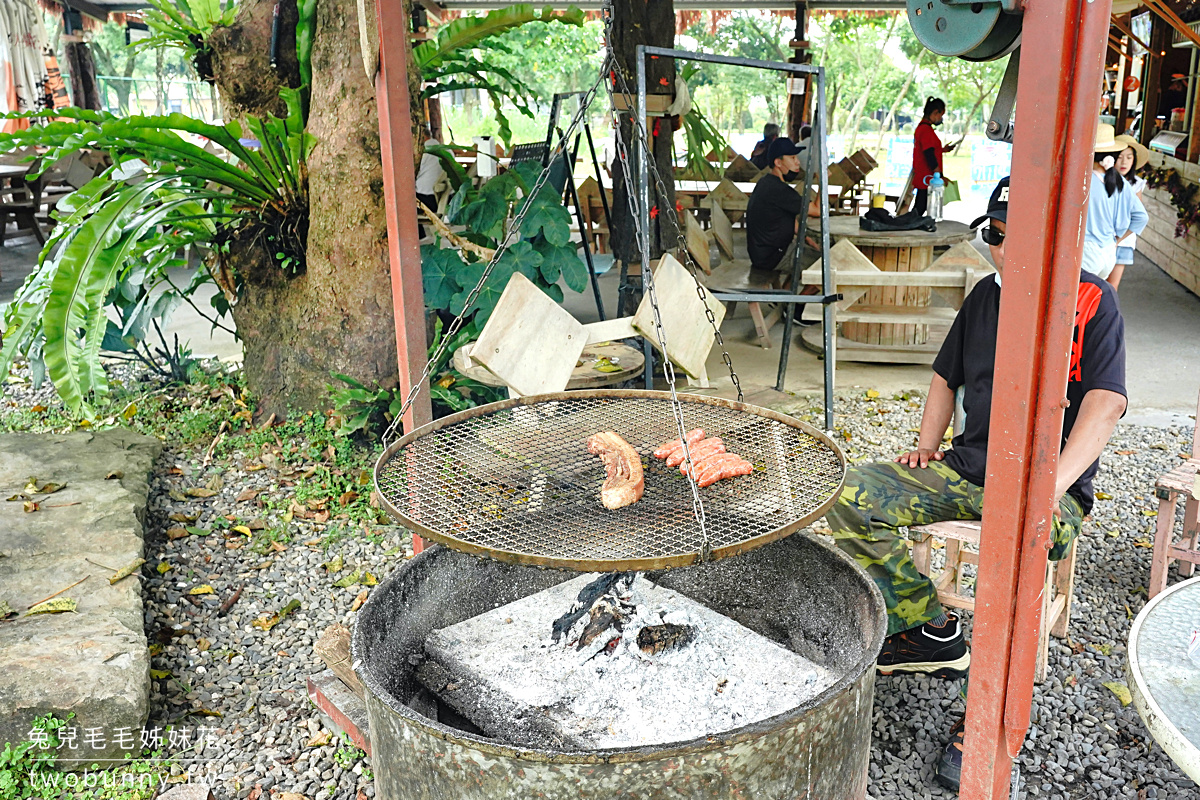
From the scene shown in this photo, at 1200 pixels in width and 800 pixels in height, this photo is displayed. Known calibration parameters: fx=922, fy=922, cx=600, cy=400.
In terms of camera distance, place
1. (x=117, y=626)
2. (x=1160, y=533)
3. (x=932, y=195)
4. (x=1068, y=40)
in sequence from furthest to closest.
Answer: (x=932, y=195), (x=1160, y=533), (x=117, y=626), (x=1068, y=40)

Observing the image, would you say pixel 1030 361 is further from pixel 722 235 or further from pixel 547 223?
pixel 722 235

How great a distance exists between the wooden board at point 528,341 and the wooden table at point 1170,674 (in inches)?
78.0

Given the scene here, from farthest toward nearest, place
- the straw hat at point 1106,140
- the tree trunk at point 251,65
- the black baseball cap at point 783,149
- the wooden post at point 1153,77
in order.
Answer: the wooden post at point 1153,77 → the black baseball cap at point 783,149 → the straw hat at point 1106,140 → the tree trunk at point 251,65

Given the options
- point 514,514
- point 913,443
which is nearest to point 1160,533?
point 913,443

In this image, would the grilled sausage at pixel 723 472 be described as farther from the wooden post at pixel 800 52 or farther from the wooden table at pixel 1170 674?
the wooden post at pixel 800 52

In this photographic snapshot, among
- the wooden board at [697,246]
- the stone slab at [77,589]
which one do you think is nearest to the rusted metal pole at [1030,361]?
the stone slab at [77,589]

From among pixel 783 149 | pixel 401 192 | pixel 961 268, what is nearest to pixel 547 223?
pixel 401 192

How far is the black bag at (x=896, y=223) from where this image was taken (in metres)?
7.06

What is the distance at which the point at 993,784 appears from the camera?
1.87m

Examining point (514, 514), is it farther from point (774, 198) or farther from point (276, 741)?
point (774, 198)

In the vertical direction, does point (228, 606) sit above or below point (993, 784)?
below

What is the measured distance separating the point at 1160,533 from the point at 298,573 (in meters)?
3.50

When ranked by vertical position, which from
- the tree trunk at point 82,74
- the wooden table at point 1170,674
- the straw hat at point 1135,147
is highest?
the tree trunk at point 82,74

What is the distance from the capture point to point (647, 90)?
664cm
